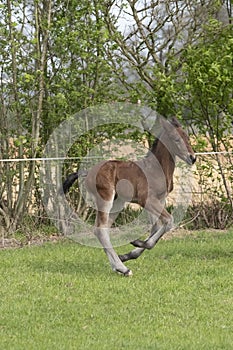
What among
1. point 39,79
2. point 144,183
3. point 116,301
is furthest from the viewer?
point 39,79

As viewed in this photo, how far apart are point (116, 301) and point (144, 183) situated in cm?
223

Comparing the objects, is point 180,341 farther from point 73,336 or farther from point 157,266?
point 157,266

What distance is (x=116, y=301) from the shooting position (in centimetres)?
805

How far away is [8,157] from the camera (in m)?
14.5

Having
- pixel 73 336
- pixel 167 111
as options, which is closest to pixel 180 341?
pixel 73 336

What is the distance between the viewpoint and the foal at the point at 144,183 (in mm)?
9703

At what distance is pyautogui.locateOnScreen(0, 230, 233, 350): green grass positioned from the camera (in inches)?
261

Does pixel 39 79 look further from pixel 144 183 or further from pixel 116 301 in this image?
pixel 116 301

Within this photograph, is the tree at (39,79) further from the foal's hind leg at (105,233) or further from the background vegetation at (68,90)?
the foal's hind leg at (105,233)

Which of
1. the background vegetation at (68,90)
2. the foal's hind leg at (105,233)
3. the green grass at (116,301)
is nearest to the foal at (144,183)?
the foal's hind leg at (105,233)

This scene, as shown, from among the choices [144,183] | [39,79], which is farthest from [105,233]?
[39,79]

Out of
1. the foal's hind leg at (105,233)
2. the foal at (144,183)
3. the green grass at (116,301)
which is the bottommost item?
the green grass at (116,301)

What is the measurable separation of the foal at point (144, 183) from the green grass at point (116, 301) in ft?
1.59

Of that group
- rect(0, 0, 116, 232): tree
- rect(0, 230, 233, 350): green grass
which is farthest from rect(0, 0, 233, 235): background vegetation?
rect(0, 230, 233, 350): green grass
